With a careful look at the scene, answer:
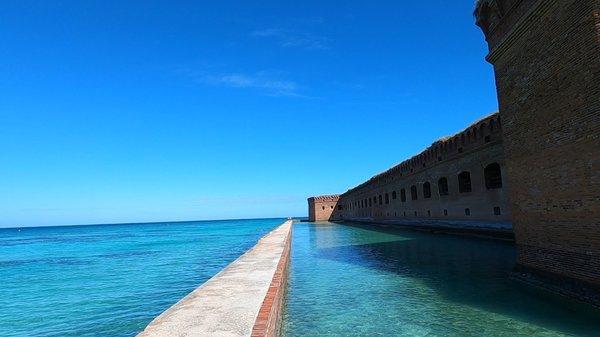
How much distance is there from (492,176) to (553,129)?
13.1 meters

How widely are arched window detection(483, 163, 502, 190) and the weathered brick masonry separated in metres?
10.9

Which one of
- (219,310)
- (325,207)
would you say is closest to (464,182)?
(219,310)

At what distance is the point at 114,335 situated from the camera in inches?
286

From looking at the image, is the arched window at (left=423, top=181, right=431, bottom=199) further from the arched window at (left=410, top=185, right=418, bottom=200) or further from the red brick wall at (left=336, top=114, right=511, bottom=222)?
the arched window at (left=410, top=185, right=418, bottom=200)

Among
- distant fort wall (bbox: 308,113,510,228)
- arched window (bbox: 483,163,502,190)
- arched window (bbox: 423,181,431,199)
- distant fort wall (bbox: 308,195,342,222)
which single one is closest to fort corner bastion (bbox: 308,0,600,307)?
distant fort wall (bbox: 308,113,510,228)

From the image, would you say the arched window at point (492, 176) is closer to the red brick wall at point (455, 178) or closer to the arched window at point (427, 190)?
the red brick wall at point (455, 178)

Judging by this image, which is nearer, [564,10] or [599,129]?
[599,129]

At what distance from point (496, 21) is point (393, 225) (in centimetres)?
2762

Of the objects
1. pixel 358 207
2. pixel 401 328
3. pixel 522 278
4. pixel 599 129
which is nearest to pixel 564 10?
pixel 599 129

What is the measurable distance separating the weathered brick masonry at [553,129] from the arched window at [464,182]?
44.9 ft

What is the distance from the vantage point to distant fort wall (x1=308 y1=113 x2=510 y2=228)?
1847 centimetres

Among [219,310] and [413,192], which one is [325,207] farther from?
[219,310]

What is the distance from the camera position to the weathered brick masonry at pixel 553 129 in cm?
609

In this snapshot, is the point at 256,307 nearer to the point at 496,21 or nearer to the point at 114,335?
the point at 114,335
